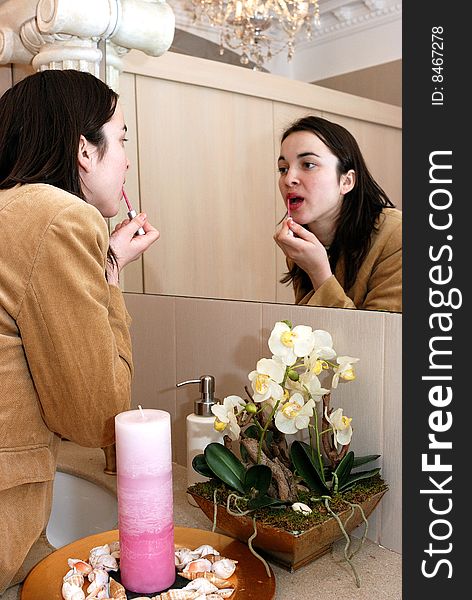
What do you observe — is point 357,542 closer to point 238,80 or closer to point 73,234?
point 73,234

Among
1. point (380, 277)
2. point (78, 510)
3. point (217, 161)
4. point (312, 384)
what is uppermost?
point (217, 161)

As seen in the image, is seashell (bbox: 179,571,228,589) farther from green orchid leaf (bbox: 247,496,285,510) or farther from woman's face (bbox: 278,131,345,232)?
woman's face (bbox: 278,131,345,232)

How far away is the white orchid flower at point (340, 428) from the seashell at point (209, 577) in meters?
0.24

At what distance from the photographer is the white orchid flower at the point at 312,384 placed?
93 centimetres

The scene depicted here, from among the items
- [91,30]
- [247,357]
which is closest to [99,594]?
[247,357]

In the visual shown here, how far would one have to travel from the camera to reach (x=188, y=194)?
1264 mm

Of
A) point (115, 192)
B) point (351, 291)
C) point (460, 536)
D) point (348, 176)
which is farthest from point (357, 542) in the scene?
point (115, 192)

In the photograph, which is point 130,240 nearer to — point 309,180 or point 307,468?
point 309,180

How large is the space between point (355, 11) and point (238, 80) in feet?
0.85

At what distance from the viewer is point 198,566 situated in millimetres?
854

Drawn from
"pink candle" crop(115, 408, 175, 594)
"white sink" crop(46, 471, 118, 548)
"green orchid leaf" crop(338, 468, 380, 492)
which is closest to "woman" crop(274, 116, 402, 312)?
"green orchid leaf" crop(338, 468, 380, 492)

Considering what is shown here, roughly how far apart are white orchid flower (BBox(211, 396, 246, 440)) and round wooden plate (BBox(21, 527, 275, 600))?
15 centimetres

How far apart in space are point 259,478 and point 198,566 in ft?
0.43

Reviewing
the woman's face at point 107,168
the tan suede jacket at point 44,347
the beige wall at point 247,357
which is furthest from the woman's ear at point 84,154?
the beige wall at point 247,357
